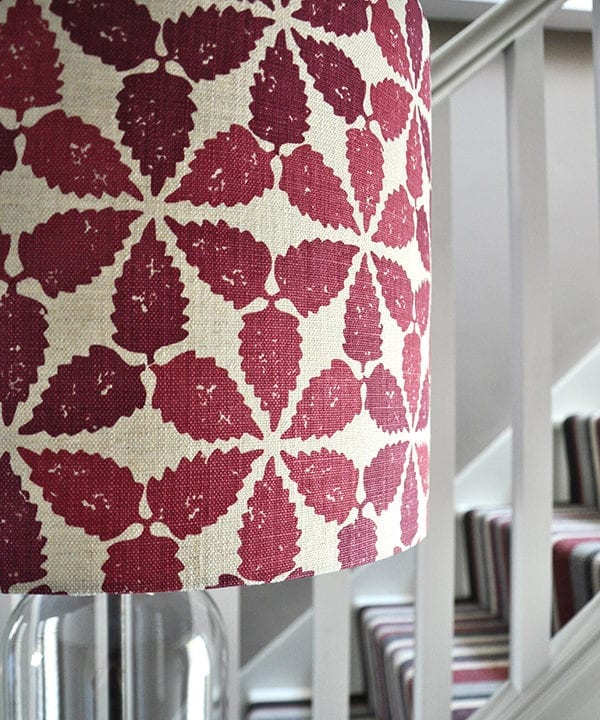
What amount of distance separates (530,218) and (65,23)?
0.71 metres

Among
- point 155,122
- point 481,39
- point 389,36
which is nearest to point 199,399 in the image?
point 155,122

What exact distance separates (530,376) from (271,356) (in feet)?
2.09

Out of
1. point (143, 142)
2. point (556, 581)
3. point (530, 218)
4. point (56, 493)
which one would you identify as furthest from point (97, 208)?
point (556, 581)

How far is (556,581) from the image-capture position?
47.3 inches

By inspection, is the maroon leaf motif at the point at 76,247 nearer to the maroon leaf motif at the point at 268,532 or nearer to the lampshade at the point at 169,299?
the lampshade at the point at 169,299

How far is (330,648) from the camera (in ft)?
3.10

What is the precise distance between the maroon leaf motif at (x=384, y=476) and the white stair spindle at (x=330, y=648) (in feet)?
1.65

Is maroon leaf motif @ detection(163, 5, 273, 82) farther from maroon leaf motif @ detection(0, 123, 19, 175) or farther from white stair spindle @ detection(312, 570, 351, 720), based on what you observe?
white stair spindle @ detection(312, 570, 351, 720)

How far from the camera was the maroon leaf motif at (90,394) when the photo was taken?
15.7 inches

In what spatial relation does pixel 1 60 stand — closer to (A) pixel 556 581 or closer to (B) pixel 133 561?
(B) pixel 133 561

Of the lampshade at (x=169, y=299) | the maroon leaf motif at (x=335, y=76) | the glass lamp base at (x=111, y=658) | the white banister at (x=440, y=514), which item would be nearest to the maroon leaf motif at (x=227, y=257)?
the lampshade at (x=169, y=299)

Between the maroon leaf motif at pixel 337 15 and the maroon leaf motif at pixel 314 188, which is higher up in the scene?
the maroon leaf motif at pixel 337 15

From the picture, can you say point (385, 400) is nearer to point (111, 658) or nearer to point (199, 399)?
point (199, 399)

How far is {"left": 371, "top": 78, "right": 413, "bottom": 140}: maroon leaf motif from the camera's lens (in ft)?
1.55
